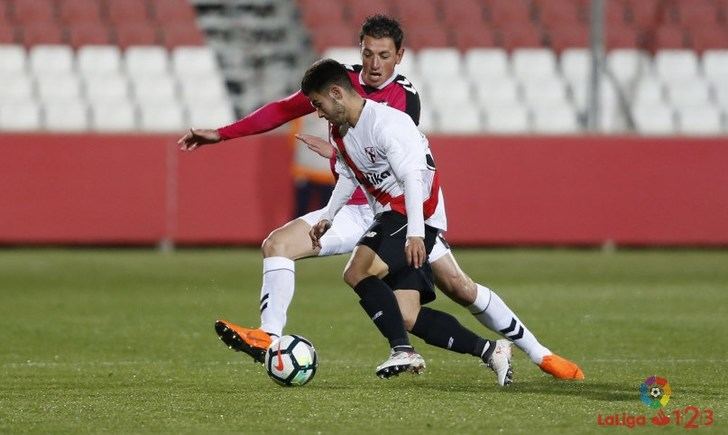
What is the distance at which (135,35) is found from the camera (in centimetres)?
1973

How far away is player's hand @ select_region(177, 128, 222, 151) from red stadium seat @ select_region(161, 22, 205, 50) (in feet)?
39.1

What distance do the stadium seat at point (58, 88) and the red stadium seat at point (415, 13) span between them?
4.95 metres

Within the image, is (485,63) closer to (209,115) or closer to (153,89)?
(209,115)

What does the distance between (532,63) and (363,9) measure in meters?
2.59

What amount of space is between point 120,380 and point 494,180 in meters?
10.9

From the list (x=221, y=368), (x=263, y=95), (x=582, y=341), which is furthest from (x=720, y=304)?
(x=263, y=95)

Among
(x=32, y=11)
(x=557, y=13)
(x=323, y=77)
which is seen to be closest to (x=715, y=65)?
(x=557, y=13)

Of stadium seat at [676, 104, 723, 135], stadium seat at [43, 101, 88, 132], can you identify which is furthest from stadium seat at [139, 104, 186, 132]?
stadium seat at [676, 104, 723, 135]

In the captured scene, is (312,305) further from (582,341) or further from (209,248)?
(209,248)

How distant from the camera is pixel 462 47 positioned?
20.9 metres

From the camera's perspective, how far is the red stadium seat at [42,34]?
760 inches

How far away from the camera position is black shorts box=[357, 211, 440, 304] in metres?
Result: 7.19

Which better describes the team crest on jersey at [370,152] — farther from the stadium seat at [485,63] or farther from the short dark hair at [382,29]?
the stadium seat at [485,63]

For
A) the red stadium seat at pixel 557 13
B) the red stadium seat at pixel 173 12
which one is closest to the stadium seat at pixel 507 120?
the red stadium seat at pixel 557 13
